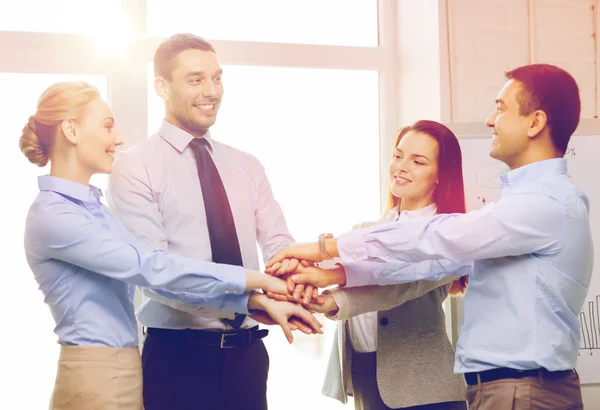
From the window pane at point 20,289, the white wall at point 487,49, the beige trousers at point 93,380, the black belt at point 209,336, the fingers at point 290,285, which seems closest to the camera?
the beige trousers at point 93,380

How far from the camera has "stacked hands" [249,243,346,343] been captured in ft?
7.20

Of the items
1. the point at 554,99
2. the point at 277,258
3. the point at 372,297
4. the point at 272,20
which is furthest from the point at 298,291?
the point at 272,20

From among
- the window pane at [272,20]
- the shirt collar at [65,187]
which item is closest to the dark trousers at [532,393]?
the shirt collar at [65,187]

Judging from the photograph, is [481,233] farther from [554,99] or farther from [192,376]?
[192,376]

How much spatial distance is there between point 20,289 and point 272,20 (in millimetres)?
1514

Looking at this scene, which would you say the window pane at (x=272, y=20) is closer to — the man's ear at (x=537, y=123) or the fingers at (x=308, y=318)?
the fingers at (x=308, y=318)

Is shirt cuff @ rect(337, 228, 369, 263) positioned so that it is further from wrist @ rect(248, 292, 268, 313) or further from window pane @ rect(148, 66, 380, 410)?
window pane @ rect(148, 66, 380, 410)

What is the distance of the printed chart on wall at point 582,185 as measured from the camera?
111 inches

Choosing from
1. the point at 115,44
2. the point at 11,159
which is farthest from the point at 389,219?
the point at 11,159

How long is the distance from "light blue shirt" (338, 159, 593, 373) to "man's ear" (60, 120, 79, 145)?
0.82m

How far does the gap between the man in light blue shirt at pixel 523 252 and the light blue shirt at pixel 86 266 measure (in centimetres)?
53

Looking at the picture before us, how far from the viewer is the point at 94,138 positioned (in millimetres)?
1952

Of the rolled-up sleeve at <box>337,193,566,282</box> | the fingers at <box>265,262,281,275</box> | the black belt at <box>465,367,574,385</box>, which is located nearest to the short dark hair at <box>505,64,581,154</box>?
the rolled-up sleeve at <box>337,193,566,282</box>

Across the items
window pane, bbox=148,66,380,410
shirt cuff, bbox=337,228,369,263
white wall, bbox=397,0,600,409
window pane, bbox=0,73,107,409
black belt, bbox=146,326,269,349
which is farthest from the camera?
window pane, bbox=148,66,380,410
